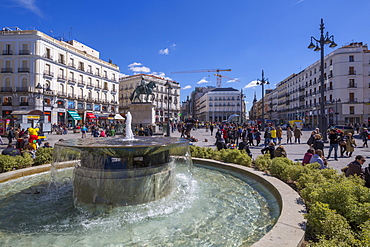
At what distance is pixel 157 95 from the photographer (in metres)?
72.7

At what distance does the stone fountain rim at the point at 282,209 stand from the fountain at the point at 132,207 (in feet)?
0.81

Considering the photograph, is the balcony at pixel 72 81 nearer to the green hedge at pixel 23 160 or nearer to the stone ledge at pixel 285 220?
the green hedge at pixel 23 160

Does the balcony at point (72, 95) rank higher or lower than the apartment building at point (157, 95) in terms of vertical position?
lower

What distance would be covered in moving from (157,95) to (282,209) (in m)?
70.7

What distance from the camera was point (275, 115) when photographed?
84188mm

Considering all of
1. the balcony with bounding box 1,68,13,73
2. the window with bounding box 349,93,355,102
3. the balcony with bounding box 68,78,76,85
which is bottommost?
the window with bounding box 349,93,355,102

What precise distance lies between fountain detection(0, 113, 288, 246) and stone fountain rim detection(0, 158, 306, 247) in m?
0.25

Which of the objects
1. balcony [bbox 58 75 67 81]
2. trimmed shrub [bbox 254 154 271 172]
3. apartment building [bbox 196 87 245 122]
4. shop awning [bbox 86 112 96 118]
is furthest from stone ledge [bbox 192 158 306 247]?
apartment building [bbox 196 87 245 122]

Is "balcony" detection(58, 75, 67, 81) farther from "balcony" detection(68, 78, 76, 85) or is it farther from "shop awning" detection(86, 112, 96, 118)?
"shop awning" detection(86, 112, 96, 118)

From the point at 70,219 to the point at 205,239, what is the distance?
2475 millimetres

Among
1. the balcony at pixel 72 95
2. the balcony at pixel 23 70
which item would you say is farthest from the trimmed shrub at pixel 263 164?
the balcony at pixel 72 95

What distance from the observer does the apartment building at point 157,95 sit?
66287 mm

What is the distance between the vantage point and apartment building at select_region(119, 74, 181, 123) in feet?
217

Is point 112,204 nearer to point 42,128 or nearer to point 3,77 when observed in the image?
point 42,128
